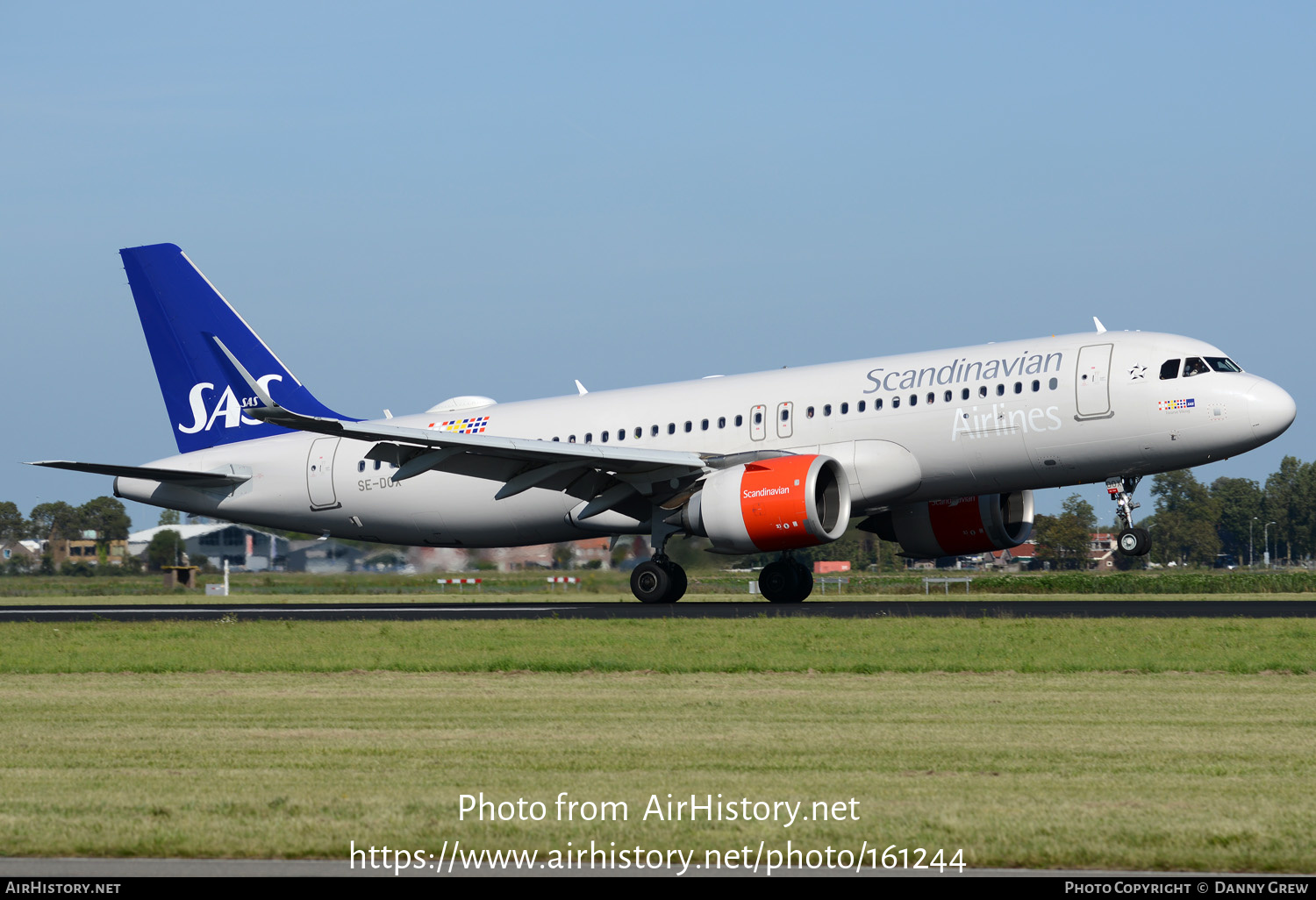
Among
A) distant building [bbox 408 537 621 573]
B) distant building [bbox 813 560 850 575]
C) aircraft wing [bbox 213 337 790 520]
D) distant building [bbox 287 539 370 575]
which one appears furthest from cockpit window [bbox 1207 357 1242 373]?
distant building [bbox 813 560 850 575]

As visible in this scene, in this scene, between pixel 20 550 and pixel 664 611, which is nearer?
pixel 664 611

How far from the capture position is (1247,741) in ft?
33.4

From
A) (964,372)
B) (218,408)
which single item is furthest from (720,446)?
(218,408)

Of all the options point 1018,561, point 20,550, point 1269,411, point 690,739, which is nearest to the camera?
point 690,739

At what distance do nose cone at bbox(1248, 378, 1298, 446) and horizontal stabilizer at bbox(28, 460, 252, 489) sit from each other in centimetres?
2167

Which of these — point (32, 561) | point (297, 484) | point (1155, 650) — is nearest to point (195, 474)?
point (297, 484)

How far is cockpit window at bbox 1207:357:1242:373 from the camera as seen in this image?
25250mm

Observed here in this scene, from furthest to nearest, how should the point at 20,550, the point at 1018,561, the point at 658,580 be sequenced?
the point at 1018,561
the point at 20,550
the point at 658,580

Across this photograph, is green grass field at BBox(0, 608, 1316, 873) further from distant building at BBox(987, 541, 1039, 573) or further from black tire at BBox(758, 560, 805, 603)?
distant building at BBox(987, 541, 1039, 573)

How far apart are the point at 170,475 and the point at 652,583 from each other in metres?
11.8

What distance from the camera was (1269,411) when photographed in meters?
24.7

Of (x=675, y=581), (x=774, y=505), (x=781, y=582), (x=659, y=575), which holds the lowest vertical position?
(x=781, y=582)

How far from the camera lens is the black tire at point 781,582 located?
30156 millimetres

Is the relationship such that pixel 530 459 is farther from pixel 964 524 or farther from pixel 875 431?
pixel 964 524
